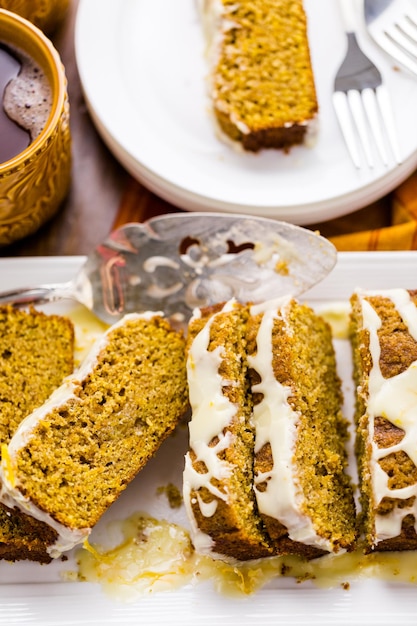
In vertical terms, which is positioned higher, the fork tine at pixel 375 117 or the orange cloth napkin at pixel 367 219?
the fork tine at pixel 375 117

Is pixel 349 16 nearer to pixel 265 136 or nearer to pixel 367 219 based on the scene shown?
pixel 265 136

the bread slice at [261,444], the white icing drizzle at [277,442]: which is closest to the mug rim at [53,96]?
the bread slice at [261,444]

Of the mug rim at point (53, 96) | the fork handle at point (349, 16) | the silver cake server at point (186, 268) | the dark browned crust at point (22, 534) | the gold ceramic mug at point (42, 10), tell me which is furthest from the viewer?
the fork handle at point (349, 16)

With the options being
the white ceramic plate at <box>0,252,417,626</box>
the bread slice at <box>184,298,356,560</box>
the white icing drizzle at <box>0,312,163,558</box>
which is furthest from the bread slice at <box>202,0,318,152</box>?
the white ceramic plate at <box>0,252,417,626</box>

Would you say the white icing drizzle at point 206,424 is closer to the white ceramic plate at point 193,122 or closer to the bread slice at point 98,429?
the bread slice at point 98,429

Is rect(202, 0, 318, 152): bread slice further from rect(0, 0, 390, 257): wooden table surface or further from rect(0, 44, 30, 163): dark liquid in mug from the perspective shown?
rect(0, 44, 30, 163): dark liquid in mug

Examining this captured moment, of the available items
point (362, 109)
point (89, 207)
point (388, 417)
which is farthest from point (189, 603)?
point (362, 109)
